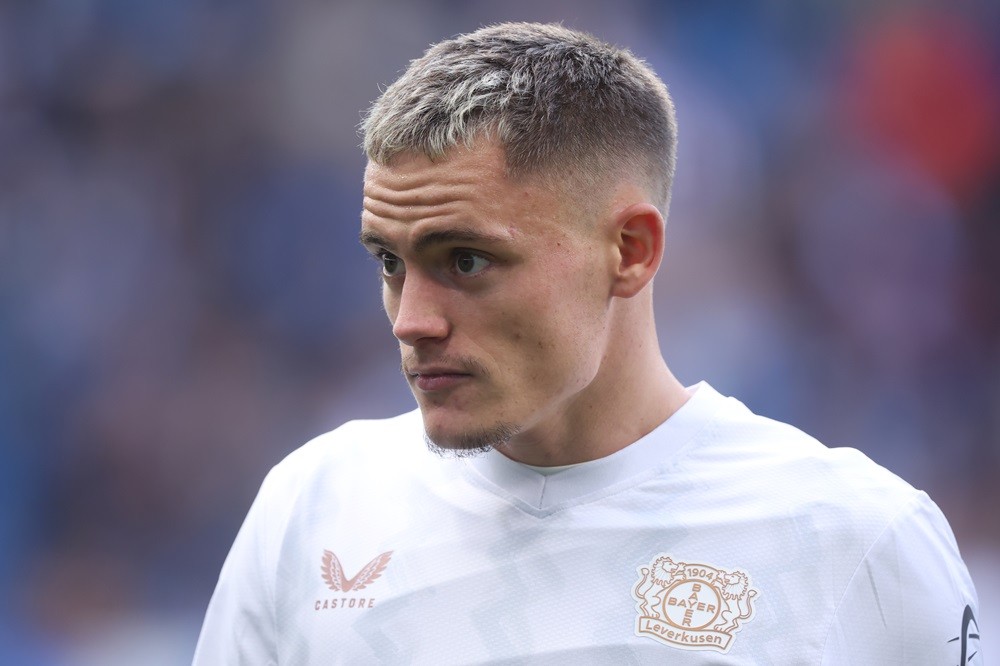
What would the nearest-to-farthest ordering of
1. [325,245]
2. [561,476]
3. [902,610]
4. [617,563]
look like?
[902,610] < [617,563] < [561,476] < [325,245]

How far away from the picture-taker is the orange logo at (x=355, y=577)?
7.37ft

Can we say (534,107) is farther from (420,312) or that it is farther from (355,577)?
(355,577)

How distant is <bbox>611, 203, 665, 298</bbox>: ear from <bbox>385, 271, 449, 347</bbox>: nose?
356 mm

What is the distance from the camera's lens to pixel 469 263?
6.69ft

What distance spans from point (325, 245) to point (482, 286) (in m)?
3.71

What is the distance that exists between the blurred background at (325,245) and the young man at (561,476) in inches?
120

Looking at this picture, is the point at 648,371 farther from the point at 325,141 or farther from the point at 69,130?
the point at 69,130

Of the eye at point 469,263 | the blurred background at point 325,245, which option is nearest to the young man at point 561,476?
the eye at point 469,263

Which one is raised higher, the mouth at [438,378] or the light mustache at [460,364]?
the light mustache at [460,364]

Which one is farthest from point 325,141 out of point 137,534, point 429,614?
point 429,614

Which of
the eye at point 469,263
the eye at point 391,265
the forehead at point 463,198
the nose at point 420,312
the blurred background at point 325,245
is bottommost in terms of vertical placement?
the nose at point 420,312

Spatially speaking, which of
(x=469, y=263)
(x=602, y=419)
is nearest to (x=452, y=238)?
(x=469, y=263)

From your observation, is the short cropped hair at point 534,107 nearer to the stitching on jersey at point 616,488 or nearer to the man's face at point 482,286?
the man's face at point 482,286

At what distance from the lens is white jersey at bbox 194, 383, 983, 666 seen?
6.54ft
